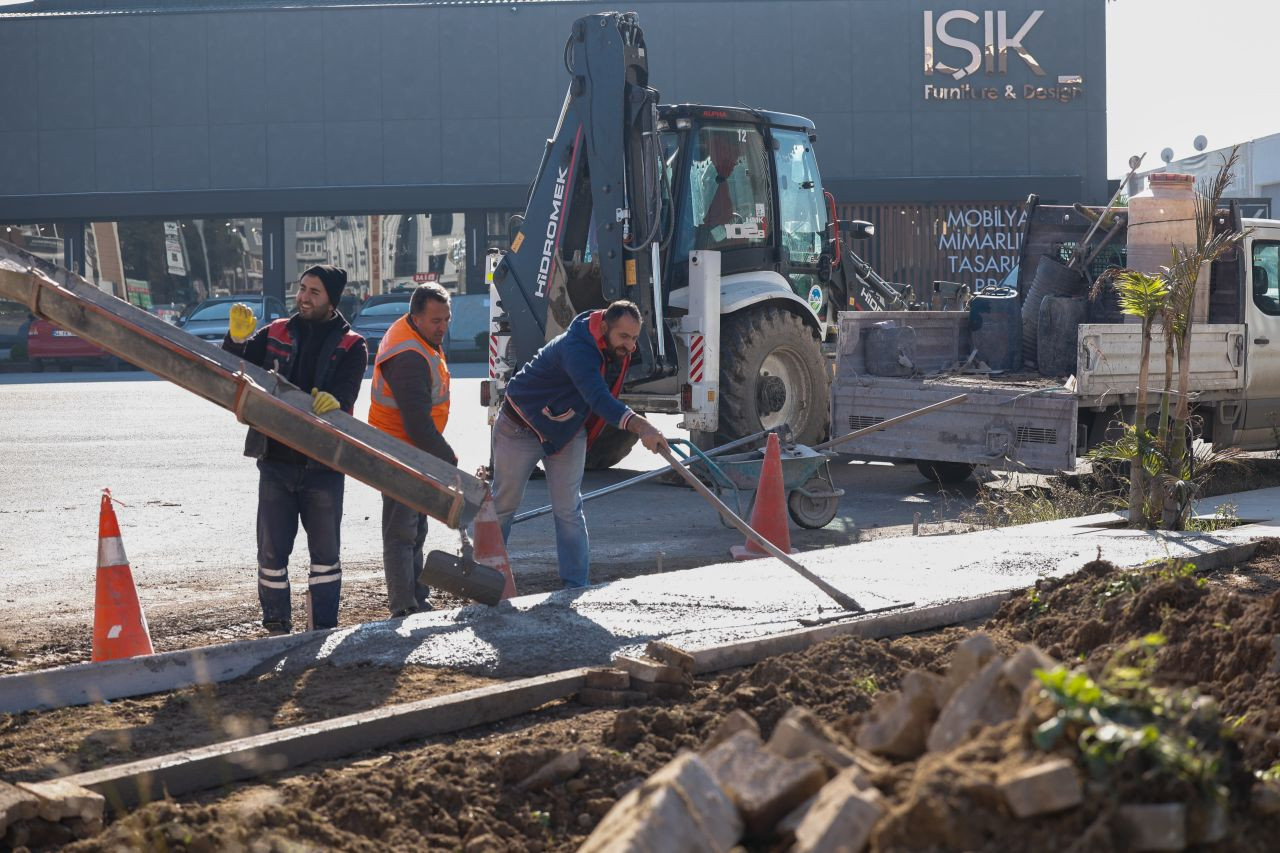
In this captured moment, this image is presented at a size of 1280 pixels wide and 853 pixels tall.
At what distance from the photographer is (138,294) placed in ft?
115

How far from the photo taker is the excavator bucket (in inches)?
225

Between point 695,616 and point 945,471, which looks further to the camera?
point 945,471

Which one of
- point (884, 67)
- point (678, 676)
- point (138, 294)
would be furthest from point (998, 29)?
point (678, 676)

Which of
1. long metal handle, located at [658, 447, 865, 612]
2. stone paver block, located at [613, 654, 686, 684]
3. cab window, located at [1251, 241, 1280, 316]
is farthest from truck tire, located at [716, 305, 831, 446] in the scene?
stone paver block, located at [613, 654, 686, 684]

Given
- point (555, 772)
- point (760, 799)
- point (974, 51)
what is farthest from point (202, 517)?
point (974, 51)

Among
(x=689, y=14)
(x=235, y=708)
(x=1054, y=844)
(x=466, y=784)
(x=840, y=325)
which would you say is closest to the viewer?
(x=1054, y=844)

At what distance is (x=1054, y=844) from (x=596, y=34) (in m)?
9.75

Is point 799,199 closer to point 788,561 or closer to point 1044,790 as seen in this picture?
point 788,561

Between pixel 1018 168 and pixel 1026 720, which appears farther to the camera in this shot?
pixel 1018 168

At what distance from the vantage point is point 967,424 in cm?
1141

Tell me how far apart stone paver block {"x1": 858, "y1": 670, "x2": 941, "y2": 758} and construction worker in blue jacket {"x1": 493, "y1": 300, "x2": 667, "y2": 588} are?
11.9ft

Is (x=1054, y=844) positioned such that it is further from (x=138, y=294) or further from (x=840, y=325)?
(x=138, y=294)

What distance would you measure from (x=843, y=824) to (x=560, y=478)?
4818mm

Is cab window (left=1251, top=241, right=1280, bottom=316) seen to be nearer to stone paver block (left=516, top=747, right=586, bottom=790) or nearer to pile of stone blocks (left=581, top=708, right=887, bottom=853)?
stone paver block (left=516, top=747, right=586, bottom=790)
